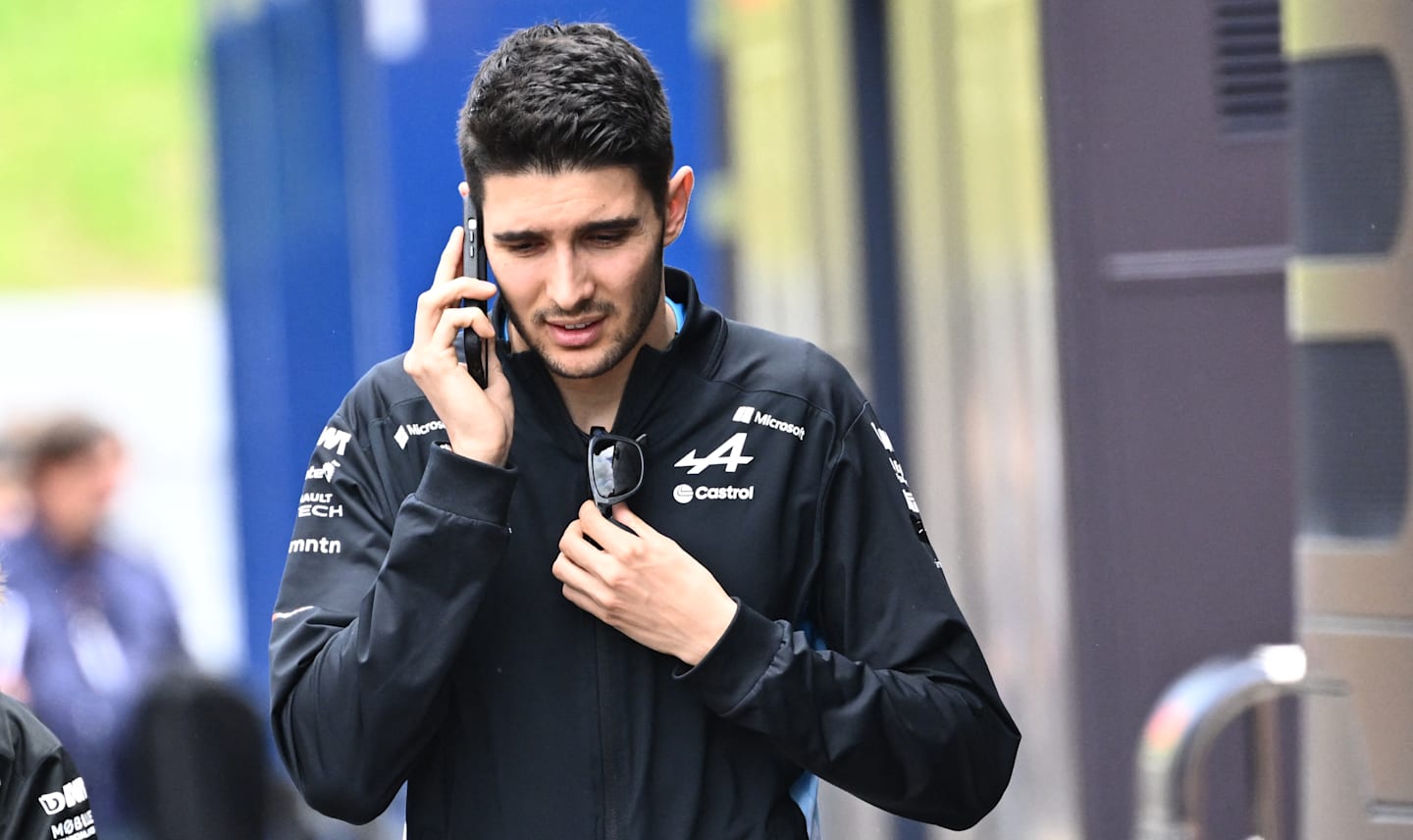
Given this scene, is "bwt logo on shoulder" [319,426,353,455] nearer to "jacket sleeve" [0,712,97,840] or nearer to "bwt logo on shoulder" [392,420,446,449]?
"bwt logo on shoulder" [392,420,446,449]

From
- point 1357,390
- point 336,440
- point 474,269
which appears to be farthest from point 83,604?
point 1357,390

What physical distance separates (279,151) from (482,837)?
116 inches

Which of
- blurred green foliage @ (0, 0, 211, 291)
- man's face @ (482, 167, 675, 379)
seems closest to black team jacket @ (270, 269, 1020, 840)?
man's face @ (482, 167, 675, 379)

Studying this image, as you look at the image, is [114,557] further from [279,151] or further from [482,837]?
[482,837]

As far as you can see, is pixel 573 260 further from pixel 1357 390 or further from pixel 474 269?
pixel 1357 390

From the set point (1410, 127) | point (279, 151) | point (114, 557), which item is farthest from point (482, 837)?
point (114, 557)

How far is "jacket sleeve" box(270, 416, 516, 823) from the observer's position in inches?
81.7

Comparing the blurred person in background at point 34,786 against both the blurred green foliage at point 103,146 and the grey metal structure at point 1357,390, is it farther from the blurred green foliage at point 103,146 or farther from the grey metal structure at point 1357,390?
the blurred green foliage at point 103,146

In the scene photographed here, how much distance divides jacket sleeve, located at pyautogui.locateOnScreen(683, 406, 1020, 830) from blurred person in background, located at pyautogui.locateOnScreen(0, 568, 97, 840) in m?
0.69

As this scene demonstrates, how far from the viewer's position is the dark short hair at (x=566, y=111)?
7.07 feet

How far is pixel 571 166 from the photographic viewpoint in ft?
7.06

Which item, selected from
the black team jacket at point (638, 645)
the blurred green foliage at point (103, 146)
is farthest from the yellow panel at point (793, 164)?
the black team jacket at point (638, 645)

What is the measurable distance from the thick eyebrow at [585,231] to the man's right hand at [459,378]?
0.07 metres

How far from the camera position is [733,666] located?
2.11m
